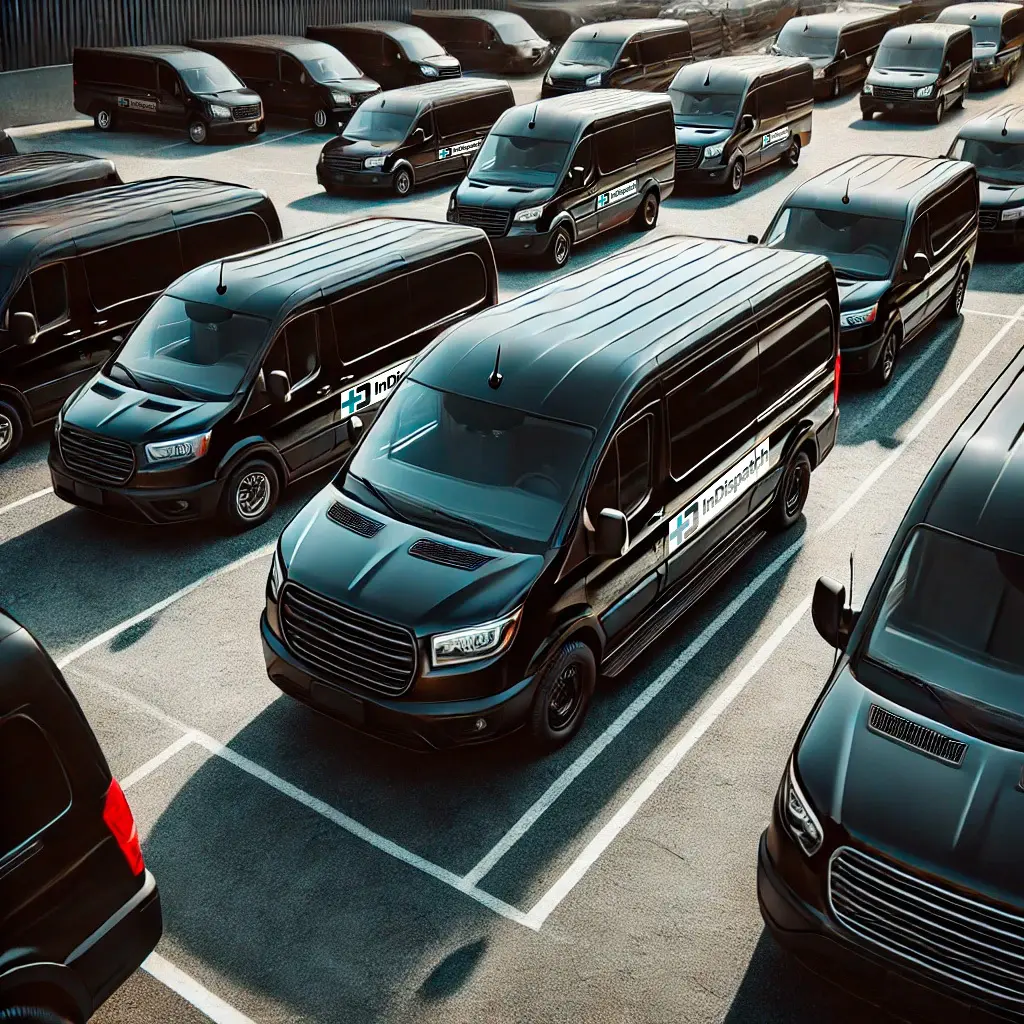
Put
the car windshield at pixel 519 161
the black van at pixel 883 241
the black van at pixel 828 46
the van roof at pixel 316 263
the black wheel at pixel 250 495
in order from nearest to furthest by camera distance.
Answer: the black wheel at pixel 250 495
the van roof at pixel 316 263
the black van at pixel 883 241
the car windshield at pixel 519 161
the black van at pixel 828 46

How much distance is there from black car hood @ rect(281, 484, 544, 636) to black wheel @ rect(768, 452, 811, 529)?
10.8ft

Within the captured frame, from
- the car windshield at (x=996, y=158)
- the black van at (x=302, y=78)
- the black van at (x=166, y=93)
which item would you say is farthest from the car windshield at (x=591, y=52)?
the car windshield at (x=996, y=158)

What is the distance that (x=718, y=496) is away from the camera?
8367 mm

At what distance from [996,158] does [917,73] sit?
9.87 metres

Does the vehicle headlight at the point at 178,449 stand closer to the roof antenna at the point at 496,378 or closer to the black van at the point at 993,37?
the roof antenna at the point at 496,378

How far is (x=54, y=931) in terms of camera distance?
15.2 feet

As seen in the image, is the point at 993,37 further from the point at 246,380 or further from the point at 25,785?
the point at 25,785

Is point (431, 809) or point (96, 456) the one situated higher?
point (96, 456)

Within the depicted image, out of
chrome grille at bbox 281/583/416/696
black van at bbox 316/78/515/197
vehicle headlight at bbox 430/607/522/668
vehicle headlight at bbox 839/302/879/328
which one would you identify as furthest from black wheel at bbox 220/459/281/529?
black van at bbox 316/78/515/197

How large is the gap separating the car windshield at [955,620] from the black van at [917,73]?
22910 mm

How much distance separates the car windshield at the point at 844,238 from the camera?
1300 cm

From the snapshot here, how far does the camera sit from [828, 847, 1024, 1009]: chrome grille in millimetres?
4668

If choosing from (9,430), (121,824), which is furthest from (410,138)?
(121,824)

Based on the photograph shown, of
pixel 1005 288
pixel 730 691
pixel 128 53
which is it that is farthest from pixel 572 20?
pixel 730 691
